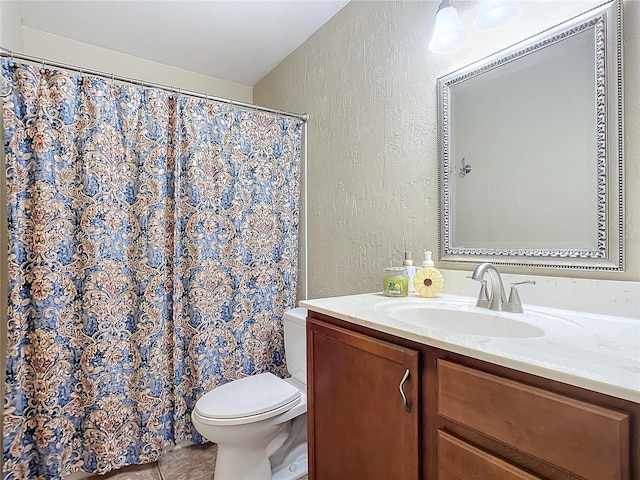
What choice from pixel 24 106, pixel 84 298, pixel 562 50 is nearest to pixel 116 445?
pixel 84 298

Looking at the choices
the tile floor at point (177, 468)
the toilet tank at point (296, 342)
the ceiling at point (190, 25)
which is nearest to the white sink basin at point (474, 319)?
the toilet tank at point (296, 342)

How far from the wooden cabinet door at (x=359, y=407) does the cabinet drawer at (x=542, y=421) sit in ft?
0.40

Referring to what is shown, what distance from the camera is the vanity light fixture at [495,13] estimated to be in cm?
112

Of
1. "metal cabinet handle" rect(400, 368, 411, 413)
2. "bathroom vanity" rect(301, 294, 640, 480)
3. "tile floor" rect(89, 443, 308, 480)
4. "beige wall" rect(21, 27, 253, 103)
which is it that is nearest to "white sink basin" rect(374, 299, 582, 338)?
"bathroom vanity" rect(301, 294, 640, 480)

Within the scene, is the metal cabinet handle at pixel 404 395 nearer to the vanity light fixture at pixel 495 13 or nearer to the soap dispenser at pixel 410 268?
the soap dispenser at pixel 410 268

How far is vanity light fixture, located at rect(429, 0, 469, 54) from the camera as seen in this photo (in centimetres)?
124

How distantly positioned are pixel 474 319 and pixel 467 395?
40 centimetres

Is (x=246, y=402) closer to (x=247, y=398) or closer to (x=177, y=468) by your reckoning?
(x=247, y=398)

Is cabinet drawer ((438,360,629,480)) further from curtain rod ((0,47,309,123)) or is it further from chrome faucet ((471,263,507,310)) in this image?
curtain rod ((0,47,309,123))

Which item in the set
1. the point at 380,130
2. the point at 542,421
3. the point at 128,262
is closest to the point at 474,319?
the point at 542,421

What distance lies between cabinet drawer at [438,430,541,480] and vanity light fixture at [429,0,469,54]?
125 centimetres

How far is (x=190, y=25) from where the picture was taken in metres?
2.03

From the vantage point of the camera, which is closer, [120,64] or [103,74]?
[103,74]

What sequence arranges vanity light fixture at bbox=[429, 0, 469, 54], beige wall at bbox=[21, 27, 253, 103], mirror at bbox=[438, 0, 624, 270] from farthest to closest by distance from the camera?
beige wall at bbox=[21, 27, 253, 103], vanity light fixture at bbox=[429, 0, 469, 54], mirror at bbox=[438, 0, 624, 270]
